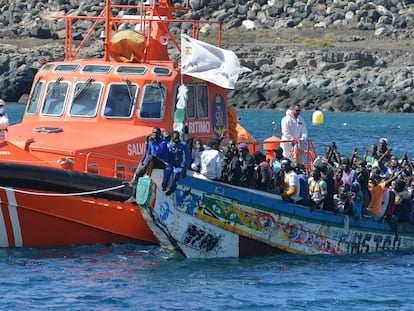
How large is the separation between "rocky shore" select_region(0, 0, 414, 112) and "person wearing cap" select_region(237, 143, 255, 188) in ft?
183

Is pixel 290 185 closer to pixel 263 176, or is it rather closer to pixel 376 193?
pixel 263 176

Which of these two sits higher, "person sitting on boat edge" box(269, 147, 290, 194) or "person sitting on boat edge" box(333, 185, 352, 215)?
"person sitting on boat edge" box(269, 147, 290, 194)

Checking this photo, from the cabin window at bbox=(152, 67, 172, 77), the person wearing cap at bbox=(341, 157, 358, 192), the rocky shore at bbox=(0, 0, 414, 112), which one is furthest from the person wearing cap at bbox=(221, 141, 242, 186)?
the rocky shore at bbox=(0, 0, 414, 112)

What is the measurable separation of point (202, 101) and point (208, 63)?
705mm

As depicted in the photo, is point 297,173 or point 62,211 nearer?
point 62,211

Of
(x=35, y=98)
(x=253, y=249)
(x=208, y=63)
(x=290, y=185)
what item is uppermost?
(x=208, y=63)

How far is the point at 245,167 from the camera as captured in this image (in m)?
19.1

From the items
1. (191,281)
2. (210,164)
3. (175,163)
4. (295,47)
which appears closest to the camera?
(191,281)

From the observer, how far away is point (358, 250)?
21141 mm

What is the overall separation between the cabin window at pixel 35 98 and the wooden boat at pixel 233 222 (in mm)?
3805

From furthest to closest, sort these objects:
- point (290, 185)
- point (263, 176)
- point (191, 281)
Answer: point (290, 185)
point (263, 176)
point (191, 281)

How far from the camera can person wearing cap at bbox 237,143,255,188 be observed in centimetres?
1909

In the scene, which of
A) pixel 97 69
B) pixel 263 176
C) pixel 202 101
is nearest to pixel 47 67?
pixel 97 69

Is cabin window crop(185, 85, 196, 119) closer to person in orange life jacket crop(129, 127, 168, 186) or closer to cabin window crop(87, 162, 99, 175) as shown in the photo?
cabin window crop(87, 162, 99, 175)
